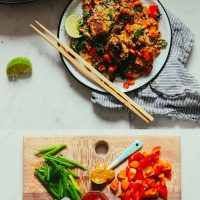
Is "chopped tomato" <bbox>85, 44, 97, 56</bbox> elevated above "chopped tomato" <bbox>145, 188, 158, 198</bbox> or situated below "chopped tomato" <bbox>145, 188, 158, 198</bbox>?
above

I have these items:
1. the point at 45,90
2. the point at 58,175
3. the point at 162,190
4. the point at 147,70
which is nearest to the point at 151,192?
the point at 162,190

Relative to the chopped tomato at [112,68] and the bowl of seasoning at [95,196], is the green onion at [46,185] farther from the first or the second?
the chopped tomato at [112,68]

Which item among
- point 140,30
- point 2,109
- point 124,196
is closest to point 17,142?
point 2,109

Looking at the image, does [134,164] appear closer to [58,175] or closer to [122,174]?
[122,174]

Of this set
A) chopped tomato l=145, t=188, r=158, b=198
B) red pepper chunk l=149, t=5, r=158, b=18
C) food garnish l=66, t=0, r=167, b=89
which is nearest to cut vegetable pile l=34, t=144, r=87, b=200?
chopped tomato l=145, t=188, r=158, b=198

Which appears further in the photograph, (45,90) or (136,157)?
(45,90)

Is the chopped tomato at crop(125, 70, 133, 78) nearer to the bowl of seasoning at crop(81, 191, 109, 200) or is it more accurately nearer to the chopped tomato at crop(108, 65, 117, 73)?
the chopped tomato at crop(108, 65, 117, 73)

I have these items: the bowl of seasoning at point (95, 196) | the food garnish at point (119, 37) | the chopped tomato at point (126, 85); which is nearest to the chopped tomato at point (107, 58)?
the food garnish at point (119, 37)
